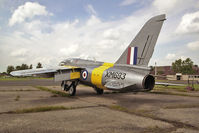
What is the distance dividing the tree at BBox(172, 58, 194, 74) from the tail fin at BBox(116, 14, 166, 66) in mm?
75104

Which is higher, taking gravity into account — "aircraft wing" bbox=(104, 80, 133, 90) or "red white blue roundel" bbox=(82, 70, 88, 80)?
"red white blue roundel" bbox=(82, 70, 88, 80)

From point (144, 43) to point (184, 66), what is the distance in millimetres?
75831

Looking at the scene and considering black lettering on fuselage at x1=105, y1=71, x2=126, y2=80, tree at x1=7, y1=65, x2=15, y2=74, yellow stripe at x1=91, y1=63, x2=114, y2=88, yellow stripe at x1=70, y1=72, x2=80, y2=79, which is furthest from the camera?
tree at x1=7, y1=65, x2=15, y2=74

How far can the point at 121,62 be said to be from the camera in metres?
9.94

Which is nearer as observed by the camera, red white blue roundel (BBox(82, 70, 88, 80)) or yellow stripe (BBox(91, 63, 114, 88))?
yellow stripe (BBox(91, 63, 114, 88))

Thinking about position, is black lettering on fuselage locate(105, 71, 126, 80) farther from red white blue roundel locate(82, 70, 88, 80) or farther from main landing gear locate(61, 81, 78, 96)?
main landing gear locate(61, 81, 78, 96)

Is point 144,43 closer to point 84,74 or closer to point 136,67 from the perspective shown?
point 136,67

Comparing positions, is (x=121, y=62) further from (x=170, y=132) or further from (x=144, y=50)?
(x=170, y=132)

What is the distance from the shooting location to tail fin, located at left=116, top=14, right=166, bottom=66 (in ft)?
29.4

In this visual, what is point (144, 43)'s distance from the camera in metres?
9.16

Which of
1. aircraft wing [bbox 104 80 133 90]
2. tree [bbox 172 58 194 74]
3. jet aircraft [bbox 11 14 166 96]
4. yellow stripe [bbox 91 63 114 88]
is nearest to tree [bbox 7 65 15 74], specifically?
tree [bbox 172 58 194 74]

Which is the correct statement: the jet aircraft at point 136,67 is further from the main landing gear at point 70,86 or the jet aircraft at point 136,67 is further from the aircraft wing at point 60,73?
the main landing gear at point 70,86

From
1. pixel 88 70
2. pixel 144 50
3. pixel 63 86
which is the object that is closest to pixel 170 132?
pixel 144 50

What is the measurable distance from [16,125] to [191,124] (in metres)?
5.79
